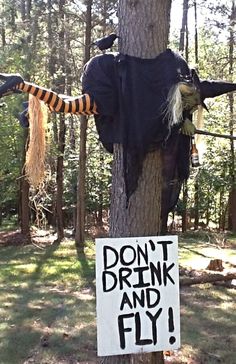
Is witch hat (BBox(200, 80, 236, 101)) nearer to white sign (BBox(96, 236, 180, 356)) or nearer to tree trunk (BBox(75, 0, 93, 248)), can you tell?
white sign (BBox(96, 236, 180, 356))

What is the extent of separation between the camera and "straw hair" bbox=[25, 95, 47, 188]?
262 cm

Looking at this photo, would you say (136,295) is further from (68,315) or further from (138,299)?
(68,315)

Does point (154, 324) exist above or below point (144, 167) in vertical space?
below

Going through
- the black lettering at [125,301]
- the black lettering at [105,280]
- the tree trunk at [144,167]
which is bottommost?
the black lettering at [125,301]

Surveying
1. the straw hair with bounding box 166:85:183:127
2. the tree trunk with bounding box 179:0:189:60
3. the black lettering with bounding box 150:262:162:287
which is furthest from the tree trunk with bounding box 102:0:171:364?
the tree trunk with bounding box 179:0:189:60

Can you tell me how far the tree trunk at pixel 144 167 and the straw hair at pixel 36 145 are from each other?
0.39 metres

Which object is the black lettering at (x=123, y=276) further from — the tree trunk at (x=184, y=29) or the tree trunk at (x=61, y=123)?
the tree trunk at (x=184, y=29)

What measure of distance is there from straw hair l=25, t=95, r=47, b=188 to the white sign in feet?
2.11

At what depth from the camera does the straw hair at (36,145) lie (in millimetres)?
2625

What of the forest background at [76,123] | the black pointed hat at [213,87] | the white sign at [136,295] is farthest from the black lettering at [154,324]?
the forest background at [76,123]

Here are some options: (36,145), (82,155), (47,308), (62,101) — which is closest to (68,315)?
A: (47,308)

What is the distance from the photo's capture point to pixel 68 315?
19.6 ft

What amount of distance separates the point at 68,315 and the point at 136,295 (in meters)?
3.89

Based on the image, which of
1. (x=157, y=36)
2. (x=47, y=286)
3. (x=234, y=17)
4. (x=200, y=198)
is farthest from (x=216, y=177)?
(x=157, y=36)
